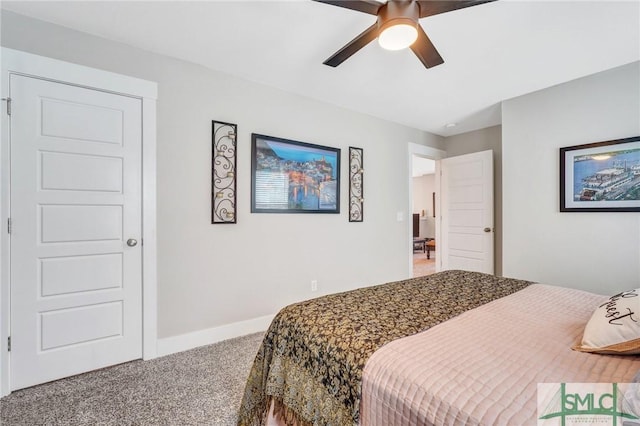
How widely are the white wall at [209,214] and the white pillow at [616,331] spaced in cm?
238

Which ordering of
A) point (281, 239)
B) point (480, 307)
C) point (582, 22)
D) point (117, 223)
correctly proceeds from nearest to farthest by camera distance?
1. point (480, 307)
2. point (582, 22)
3. point (117, 223)
4. point (281, 239)

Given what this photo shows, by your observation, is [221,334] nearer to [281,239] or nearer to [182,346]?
[182,346]

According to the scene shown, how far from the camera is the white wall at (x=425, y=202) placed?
905cm

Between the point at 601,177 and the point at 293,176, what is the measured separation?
288cm

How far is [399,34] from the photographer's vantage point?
5.20ft

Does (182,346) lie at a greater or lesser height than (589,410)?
lesser

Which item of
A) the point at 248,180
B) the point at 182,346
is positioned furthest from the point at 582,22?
the point at 182,346

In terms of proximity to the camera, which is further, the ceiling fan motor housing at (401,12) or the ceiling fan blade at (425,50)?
the ceiling fan blade at (425,50)

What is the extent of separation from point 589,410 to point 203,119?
2807 millimetres

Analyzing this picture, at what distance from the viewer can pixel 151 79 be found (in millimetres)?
2303

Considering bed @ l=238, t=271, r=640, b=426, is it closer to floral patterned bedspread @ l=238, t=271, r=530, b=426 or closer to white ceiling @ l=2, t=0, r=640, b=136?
floral patterned bedspread @ l=238, t=271, r=530, b=426

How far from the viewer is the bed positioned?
810 mm

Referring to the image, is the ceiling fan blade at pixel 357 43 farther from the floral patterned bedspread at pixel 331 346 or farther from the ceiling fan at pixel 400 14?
the floral patterned bedspread at pixel 331 346

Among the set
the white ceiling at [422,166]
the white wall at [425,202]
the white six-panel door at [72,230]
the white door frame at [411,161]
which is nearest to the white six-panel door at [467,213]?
the white door frame at [411,161]
